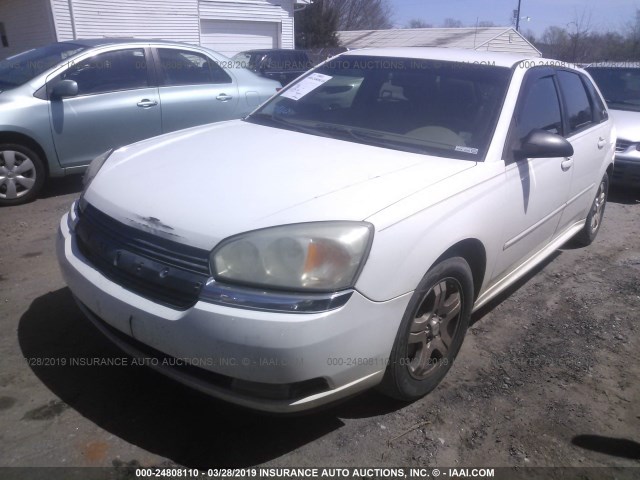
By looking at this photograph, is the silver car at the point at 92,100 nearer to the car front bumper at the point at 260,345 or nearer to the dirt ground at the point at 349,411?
the dirt ground at the point at 349,411

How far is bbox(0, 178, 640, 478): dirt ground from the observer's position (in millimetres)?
2402

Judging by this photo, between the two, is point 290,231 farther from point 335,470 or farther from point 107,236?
point 335,470

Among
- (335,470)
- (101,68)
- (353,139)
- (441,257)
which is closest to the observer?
(335,470)

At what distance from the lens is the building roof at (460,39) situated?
2989 cm

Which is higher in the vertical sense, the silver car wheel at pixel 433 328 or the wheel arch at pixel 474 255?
the wheel arch at pixel 474 255

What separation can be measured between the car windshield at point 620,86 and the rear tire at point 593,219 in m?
3.12

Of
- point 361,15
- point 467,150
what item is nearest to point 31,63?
point 467,150

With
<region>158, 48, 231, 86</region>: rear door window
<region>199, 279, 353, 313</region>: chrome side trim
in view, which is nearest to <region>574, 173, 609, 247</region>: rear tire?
<region>199, 279, 353, 313</region>: chrome side trim

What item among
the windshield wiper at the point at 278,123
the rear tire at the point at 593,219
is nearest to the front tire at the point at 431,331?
the windshield wiper at the point at 278,123

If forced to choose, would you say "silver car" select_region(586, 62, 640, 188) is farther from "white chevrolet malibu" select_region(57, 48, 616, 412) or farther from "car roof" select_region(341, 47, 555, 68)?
"white chevrolet malibu" select_region(57, 48, 616, 412)

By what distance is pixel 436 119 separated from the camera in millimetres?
3256

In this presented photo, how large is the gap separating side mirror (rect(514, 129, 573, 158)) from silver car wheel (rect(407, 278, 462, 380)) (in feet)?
2.92

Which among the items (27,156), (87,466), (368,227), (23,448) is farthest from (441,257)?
(27,156)

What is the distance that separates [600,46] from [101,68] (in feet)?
68.3
